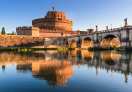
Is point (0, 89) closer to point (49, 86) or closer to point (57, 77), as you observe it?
point (49, 86)

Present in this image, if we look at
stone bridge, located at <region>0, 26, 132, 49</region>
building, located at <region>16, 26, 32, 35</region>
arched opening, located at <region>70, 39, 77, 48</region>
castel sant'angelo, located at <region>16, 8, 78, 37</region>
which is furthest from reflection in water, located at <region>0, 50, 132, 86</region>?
castel sant'angelo, located at <region>16, 8, 78, 37</region>

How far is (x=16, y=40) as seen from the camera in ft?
348

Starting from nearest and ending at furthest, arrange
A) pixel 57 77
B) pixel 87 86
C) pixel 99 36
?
pixel 87 86 → pixel 57 77 → pixel 99 36

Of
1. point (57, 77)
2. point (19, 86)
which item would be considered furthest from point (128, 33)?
point (19, 86)

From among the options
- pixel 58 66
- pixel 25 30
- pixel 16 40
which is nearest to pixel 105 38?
pixel 16 40

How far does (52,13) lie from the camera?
13075 centimetres

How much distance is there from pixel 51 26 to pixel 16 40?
28.8 metres

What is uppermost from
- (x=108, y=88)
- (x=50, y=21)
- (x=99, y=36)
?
(x=50, y=21)

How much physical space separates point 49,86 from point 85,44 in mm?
87696

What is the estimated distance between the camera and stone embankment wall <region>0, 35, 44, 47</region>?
102 meters

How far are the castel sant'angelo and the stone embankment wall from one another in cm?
947

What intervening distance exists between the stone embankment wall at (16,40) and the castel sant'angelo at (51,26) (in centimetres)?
947

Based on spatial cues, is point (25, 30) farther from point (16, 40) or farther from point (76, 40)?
point (76, 40)

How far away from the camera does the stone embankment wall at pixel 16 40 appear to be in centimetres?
10246
